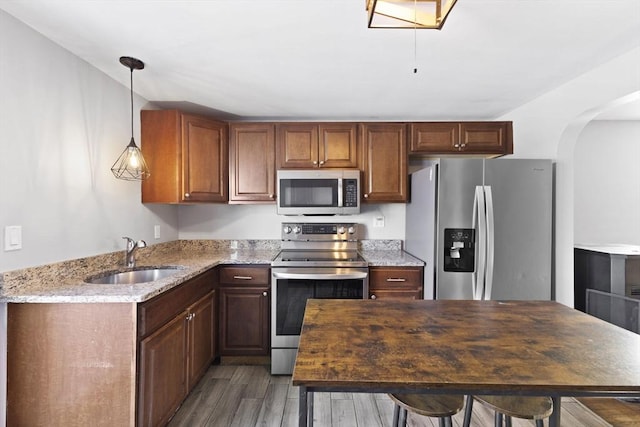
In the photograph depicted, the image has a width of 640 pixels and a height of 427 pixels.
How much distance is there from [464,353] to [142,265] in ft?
7.85

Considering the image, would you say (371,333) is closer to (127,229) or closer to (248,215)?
(127,229)

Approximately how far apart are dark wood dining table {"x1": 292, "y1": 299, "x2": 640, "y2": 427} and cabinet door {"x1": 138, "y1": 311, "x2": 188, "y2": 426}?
3.06ft

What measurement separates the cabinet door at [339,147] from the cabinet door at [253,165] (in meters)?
0.47

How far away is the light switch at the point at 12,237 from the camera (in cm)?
159

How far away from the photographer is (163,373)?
75.2 inches

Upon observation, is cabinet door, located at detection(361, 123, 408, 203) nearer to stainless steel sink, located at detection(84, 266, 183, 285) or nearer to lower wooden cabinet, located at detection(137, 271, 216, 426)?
lower wooden cabinet, located at detection(137, 271, 216, 426)

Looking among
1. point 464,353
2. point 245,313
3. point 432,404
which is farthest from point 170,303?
point 464,353

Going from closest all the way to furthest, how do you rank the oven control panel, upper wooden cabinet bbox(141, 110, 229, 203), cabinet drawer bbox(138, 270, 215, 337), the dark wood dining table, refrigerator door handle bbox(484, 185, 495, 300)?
the dark wood dining table, cabinet drawer bbox(138, 270, 215, 337), refrigerator door handle bbox(484, 185, 495, 300), upper wooden cabinet bbox(141, 110, 229, 203), the oven control panel

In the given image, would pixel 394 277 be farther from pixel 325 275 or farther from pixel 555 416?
pixel 555 416

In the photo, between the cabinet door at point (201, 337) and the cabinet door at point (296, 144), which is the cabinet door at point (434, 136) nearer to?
the cabinet door at point (296, 144)

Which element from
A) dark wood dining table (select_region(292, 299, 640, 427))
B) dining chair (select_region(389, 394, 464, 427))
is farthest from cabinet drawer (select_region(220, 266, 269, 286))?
dining chair (select_region(389, 394, 464, 427))

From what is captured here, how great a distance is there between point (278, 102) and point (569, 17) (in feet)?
6.61

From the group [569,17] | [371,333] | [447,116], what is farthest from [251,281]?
[569,17]

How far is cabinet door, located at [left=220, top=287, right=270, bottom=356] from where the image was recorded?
2854mm
